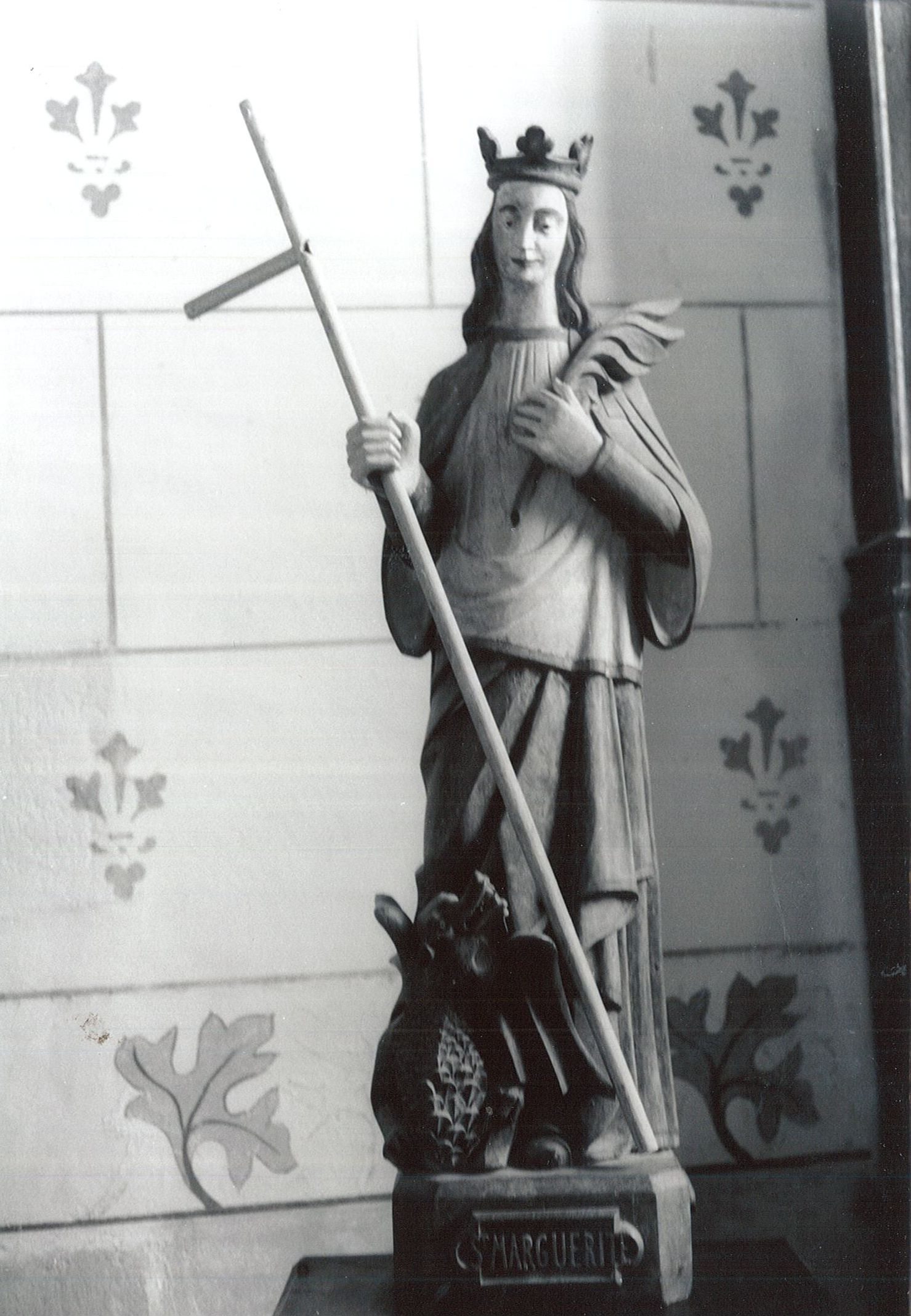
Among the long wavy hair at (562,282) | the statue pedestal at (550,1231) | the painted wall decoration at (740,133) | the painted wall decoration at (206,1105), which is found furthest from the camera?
the painted wall decoration at (740,133)

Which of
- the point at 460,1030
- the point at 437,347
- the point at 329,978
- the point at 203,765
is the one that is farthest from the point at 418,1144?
the point at 437,347

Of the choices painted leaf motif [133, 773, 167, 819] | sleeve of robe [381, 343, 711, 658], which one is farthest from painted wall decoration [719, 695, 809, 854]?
painted leaf motif [133, 773, 167, 819]

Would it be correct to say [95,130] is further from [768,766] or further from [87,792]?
[768,766]

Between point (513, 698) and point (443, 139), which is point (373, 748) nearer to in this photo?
point (513, 698)

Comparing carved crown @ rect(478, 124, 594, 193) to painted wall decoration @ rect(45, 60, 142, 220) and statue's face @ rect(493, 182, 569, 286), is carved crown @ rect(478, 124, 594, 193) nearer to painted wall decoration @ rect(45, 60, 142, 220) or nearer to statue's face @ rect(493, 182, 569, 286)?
statue's face @ rect(493, 182, 569, 286)

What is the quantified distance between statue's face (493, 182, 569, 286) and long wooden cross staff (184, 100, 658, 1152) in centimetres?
12

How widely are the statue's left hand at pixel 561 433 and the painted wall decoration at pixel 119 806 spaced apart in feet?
1.25

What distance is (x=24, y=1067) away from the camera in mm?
1285

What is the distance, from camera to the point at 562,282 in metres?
1.19

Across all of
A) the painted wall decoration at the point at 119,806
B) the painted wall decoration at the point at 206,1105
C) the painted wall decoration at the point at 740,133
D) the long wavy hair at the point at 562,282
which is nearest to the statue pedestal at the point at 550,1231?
the painted wall decoration at the point at 206,1105

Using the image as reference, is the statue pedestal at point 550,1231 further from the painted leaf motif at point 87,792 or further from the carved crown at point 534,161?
the carved crown at point 534,161

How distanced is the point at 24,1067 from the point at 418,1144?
345 millimetres

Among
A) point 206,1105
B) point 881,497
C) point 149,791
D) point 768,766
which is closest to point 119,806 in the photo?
point 149,791

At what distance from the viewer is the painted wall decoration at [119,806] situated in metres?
1.31
